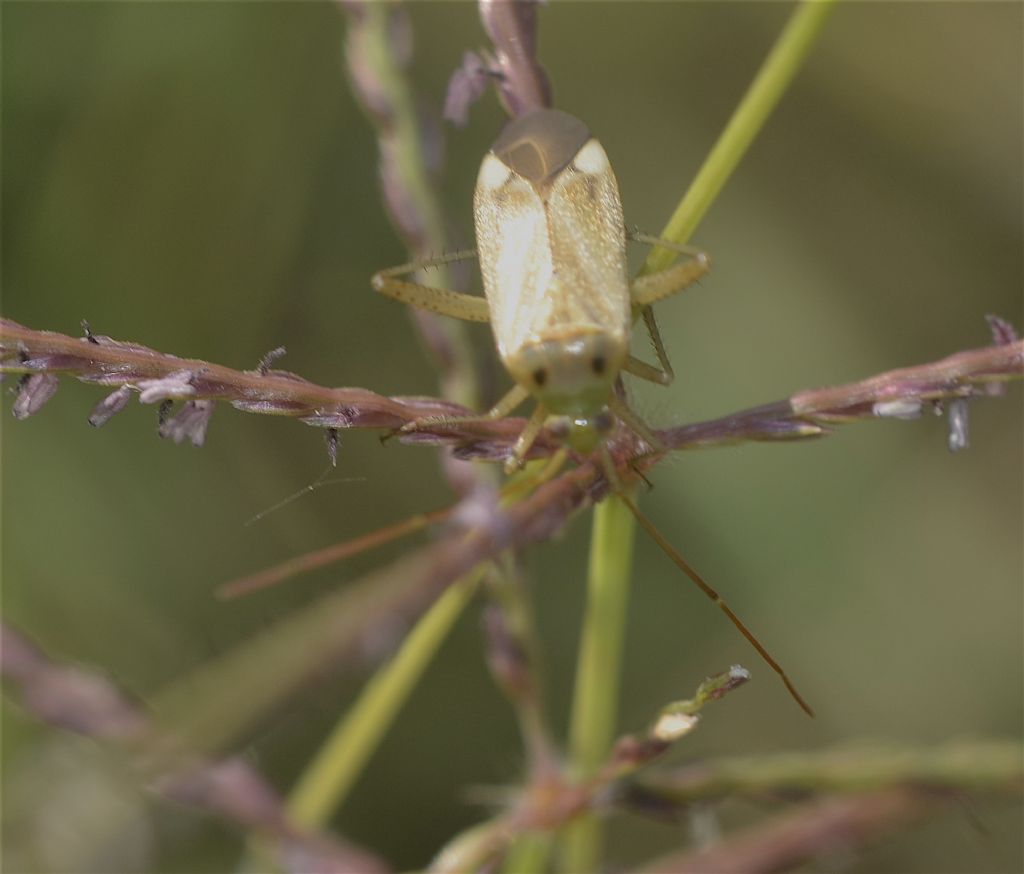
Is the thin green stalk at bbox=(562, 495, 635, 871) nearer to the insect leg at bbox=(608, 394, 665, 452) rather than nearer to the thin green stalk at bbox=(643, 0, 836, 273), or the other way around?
the insect leg at bbox=(608, 394, 665, 452)

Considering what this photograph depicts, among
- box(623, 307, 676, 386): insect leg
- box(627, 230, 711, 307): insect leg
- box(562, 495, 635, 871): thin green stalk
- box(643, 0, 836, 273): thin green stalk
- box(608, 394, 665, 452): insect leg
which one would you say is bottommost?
box(562, 495, 635, 871): thin green stalk

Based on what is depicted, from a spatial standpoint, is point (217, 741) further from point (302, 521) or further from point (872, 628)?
point (872, 628)

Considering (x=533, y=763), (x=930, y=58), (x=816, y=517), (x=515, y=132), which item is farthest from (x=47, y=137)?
(x=930, y=58)

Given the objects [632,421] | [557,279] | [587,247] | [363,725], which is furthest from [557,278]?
[363,725]

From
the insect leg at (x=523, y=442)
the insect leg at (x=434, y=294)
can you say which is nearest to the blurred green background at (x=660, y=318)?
the insect leg at (x=434, y=294)

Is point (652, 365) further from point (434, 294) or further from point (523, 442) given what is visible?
point (523, 442)

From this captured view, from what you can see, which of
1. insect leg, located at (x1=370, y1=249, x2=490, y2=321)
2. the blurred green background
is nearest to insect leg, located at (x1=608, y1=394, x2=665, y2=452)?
insect leg, located at (x1=370, y1=249, x2=490, y2=321)
